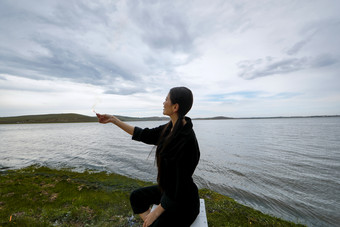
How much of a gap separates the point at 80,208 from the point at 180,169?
6.70 m

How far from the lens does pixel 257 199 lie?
10836 millimetres

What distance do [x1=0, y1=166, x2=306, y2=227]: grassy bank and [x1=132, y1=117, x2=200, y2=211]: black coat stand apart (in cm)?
398

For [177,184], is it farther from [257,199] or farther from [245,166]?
[245,166]

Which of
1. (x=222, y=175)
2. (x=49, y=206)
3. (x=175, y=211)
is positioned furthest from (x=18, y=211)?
(x=222, y=175)

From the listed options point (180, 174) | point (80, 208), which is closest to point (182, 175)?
point (180, 174)

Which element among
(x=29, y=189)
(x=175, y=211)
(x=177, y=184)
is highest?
(x=177, y=184)

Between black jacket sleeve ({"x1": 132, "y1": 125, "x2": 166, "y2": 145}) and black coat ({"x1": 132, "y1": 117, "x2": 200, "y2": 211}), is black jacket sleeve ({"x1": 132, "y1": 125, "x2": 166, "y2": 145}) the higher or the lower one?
the higher one

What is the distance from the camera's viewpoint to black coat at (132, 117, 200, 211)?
2.97m

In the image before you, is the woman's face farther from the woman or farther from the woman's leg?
the woman's leg

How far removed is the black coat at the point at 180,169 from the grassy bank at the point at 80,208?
157 inches

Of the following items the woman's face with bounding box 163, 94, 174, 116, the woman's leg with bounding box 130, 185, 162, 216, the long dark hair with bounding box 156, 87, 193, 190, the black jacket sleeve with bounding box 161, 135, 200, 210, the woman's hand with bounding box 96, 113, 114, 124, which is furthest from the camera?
the woman's hand with bounding box 96, 113, 114, 124

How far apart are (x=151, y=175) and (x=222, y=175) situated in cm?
640

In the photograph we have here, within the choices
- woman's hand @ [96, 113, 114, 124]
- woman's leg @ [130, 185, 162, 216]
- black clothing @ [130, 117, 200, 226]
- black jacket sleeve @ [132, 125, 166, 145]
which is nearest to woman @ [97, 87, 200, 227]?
black clothing @ [130, 117, 200, 226]

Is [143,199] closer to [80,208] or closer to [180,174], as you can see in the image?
[180,174]
